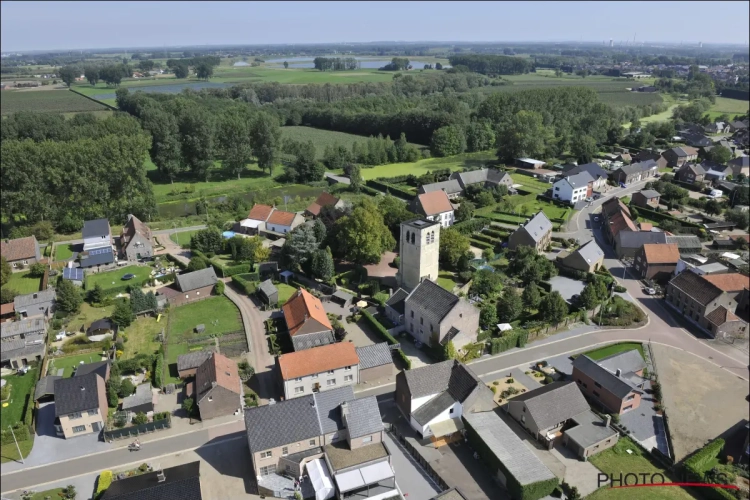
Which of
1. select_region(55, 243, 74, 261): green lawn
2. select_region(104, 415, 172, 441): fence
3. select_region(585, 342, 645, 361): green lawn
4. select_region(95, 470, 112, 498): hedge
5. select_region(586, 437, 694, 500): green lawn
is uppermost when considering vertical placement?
select_region(55, 243, 74, 261): green lawn

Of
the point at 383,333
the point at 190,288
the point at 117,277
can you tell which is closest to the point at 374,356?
the point at 383,333

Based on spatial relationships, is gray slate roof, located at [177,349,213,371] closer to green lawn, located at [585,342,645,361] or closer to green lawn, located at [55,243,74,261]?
green lawn, located at [585,342,645,361]

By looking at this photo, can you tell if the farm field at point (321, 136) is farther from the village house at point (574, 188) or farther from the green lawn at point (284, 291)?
the green lawn at point (284, 291)

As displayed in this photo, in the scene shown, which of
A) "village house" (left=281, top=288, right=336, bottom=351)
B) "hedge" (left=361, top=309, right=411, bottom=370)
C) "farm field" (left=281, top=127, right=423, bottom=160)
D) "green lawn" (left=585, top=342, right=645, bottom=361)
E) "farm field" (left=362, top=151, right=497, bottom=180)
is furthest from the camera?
→ "farm field" (left=281, top=127, right=423, bottom=160)

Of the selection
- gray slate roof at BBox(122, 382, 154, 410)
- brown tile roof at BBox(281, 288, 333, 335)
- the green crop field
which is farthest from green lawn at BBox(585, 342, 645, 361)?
the green crop field

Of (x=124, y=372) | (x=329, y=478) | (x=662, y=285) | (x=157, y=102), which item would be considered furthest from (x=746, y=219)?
(x=157, y=102)

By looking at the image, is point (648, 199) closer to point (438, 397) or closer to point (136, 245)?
point (438, 397)

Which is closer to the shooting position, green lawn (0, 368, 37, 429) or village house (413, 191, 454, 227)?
green lawn (0, 368, 37, 429)
